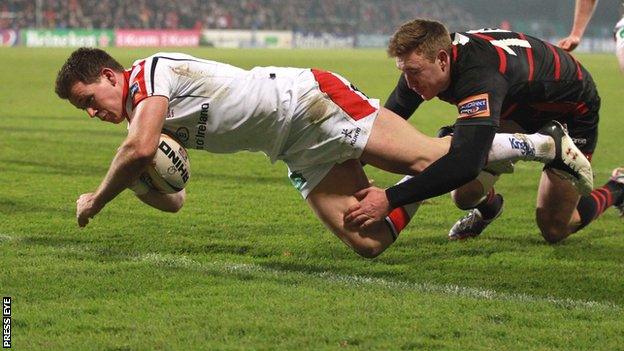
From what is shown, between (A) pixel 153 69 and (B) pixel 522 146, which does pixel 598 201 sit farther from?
(A) pixel 153 69

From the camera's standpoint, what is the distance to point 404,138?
568cm

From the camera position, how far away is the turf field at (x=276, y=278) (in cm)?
445

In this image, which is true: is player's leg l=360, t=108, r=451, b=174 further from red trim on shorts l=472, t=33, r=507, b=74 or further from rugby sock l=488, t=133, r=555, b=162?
red trim on shorts l=472, t=33, r=507, b=74

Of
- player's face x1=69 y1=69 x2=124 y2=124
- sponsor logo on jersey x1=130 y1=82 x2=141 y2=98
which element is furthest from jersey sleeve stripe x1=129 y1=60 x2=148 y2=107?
player's face x1=69 y1=69 x2=124 y2=124

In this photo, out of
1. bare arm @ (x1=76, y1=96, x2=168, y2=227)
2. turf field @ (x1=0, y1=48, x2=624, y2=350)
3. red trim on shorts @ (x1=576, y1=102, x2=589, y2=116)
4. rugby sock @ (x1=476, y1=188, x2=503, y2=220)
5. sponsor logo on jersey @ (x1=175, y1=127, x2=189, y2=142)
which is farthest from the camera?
rugby sock @ (x1=476, y1=188, x2=503, y2=220)

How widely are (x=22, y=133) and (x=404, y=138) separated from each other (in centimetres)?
938

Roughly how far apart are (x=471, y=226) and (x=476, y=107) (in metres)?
1.85

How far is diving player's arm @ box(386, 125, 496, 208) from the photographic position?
17.6 ft

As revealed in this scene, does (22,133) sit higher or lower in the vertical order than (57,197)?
lower

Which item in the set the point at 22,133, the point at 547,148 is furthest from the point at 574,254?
the point at 22,133

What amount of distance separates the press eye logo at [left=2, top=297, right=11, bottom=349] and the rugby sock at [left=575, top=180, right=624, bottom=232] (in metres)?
3.68

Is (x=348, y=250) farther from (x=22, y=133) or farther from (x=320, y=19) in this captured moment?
(x=320, y=19)

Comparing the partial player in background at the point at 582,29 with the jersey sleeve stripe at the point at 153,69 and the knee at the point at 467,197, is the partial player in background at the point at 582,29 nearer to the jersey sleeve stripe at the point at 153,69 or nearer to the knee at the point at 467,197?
the knee at the point at 467,197

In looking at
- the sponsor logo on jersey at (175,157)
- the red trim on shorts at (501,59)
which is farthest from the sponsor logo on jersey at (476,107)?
the sponsor logo on jersey at (175,157)
